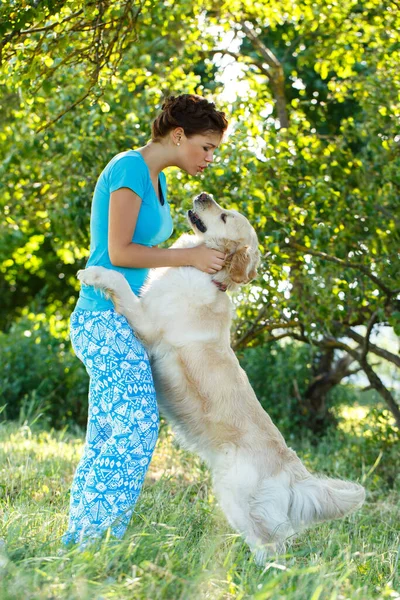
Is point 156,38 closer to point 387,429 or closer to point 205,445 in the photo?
point 387,429

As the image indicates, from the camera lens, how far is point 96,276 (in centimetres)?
353

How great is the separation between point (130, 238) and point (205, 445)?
1110 millimetres

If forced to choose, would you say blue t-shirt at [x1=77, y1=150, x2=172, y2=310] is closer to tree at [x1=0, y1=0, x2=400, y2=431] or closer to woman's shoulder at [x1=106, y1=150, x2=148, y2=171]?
woman's shoulder at [x1=106, y1=150, x2=148, y2=171]

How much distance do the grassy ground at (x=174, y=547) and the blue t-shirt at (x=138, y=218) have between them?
1.10m

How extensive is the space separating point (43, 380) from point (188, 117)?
5.31 m

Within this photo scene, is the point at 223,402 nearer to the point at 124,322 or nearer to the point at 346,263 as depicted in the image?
the point at 124,322

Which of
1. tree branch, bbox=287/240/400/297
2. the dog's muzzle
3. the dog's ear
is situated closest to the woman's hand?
the dog's ear

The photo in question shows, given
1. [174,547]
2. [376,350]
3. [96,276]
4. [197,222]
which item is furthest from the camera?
[376,350]

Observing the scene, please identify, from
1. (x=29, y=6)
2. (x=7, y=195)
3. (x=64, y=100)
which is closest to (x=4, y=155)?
(x=7, y=195)

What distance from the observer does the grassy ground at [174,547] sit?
252cm

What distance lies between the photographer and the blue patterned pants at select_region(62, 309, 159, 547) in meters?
3.37

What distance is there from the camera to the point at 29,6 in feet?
12.2

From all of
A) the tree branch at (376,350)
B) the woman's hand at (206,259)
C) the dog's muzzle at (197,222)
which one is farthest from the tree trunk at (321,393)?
the woman's hand at (206,259)

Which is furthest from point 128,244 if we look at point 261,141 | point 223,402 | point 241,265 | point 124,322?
point 261,141
